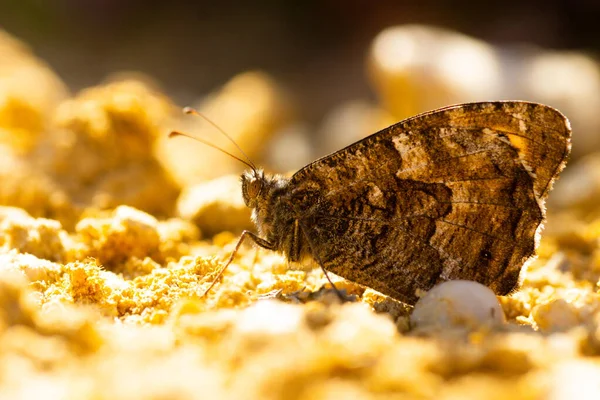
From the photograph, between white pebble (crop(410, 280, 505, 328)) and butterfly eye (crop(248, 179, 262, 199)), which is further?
butterfly eye (crop(248, 179, 262, 199))

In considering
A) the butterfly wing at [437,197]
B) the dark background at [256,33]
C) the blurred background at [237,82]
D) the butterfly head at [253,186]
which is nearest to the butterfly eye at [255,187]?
the butterfly head at [253,186]

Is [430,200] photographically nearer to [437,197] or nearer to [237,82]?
[437,197]

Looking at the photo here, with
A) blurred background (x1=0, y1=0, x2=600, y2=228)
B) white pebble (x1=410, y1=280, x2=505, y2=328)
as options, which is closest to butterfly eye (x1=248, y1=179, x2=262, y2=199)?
blurred background (x1=0, y1=0, x2=600, y2=228)

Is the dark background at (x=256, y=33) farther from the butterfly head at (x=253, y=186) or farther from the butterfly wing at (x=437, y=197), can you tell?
the butterfly wing at (x=437, y=197)

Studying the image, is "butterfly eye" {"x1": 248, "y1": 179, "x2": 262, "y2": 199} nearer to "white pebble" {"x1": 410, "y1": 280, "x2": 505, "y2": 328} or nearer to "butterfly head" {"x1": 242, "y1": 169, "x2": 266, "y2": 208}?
"butterfly head" {"x1": 242, "y1": 169, "x2": 266, "y2": 208}

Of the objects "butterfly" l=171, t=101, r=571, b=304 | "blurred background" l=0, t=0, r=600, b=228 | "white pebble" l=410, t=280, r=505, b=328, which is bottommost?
"white pebble" l=410, t=280, r=505, b=328
